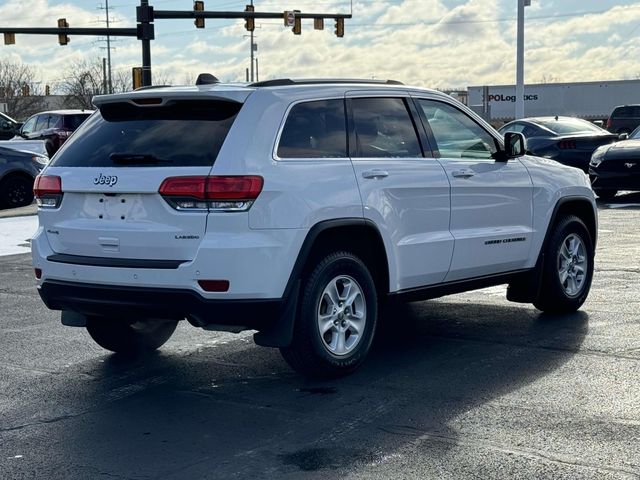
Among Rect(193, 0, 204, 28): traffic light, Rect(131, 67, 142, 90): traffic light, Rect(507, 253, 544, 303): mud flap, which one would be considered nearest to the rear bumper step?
Rect(507, 253, 544, 303): mud flap

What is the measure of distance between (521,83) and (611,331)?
93.4 ft

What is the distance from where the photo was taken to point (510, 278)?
26.8ft

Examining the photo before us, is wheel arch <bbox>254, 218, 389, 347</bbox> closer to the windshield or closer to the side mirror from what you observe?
the side mirror

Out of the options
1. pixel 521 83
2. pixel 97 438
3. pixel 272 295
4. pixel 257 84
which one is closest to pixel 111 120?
pixel 257 84

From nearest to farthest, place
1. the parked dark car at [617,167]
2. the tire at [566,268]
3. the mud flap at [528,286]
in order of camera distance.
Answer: the mud flap at [528,286] → the tire at [566,268] → the parked dark car at [617,167]

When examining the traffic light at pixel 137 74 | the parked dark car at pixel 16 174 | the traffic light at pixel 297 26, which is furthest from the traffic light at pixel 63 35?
the parked dark car at pixel 16 174

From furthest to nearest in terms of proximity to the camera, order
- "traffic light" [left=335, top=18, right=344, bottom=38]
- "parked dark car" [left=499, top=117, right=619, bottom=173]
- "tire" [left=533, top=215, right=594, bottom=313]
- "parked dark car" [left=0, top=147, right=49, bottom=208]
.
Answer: "traffic light" [left=335, top=18, right=344, bottom=38] → "parked dark car" [left=499, top=117, right=619, bottom=173] → "parked dark car" [left=0, top=147, right=49, bottom=208] → "tire" [left=533, top=215, right=594, bottom=313]

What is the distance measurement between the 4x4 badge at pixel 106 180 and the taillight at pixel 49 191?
Answer: 324 mm

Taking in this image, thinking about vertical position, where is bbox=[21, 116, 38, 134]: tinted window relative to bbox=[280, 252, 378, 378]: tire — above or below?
above

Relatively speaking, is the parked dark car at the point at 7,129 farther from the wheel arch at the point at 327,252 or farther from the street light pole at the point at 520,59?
the wheel arch at the point at 327,252

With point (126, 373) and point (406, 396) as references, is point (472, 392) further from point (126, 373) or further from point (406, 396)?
point (126, 373)

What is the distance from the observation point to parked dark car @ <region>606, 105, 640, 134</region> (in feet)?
133

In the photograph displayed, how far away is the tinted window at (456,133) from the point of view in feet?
24.9

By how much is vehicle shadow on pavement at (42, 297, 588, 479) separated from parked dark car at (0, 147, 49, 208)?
1352 cm
